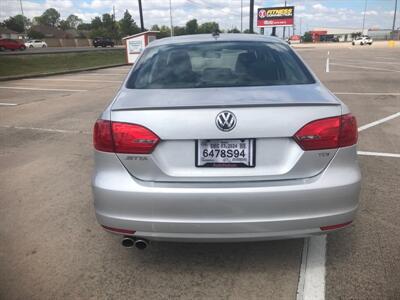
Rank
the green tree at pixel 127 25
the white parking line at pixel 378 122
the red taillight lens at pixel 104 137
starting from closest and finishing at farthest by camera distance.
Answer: the red taillight lens at pixel 104 137, the white parking line at pixel 378 122, the green tree at pixel 127 25

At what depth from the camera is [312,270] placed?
3.01 meters

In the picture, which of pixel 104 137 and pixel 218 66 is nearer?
pixel 104 137

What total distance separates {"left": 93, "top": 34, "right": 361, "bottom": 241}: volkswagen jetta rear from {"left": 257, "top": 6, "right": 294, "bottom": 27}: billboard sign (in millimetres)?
74013

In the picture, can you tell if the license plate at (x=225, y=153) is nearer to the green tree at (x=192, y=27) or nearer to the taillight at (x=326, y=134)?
the taillight at (x=326, y=134)

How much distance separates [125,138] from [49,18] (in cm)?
16933

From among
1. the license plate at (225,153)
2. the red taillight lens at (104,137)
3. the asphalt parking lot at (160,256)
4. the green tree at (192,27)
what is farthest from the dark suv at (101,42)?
the license plate at (225,153)

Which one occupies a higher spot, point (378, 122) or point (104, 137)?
point (104, 137)

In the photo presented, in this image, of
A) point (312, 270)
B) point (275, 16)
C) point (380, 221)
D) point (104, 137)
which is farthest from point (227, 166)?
point (275, 16)

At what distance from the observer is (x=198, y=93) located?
2.80 meters

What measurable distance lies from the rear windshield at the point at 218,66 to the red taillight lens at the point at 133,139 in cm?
60

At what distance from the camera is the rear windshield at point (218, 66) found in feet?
10.3

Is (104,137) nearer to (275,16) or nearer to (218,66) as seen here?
(218,66)

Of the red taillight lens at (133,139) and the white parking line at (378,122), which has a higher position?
the red taillight lens at (133,139)

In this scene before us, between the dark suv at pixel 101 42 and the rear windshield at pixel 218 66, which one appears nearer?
the rear windshield at pixel 218 66
